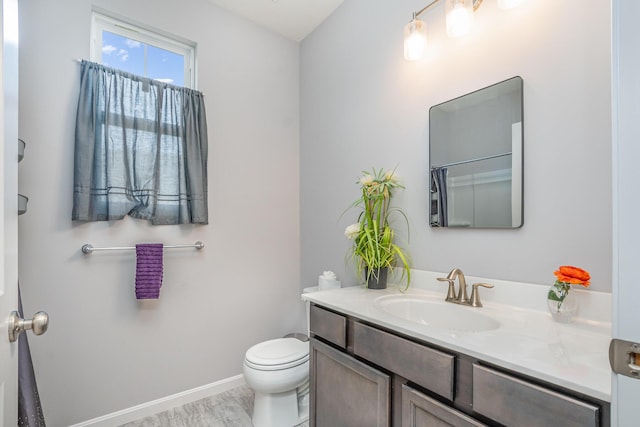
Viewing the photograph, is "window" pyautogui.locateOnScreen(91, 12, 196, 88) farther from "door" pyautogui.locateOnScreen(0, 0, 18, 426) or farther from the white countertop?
the white countertop

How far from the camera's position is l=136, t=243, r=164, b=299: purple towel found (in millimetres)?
1816

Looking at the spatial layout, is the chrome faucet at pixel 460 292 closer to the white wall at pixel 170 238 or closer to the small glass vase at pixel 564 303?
the small glass vase at pixel 564 303

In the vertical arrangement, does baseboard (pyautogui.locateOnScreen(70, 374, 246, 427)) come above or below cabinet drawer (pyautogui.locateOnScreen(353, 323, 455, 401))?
below

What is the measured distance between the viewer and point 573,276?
1.02 metres

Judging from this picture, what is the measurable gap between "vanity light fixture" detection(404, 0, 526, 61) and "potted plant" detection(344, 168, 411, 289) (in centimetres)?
64

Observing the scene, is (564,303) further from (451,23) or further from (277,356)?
(277,356)

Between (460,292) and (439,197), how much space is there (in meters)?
0.47

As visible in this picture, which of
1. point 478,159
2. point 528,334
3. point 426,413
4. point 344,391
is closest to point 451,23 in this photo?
point 478,159

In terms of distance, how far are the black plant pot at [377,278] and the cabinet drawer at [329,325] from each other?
35 cm

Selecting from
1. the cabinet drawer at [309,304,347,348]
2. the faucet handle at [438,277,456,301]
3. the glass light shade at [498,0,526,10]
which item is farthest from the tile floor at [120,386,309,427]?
the glass light shade at [498,0,526,10]

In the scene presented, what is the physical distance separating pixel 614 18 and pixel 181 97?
214cm

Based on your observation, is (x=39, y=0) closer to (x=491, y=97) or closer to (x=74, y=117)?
(x=74, y=117)

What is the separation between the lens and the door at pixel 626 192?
0.49 m

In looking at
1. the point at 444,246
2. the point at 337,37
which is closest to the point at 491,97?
the point at 444,246
